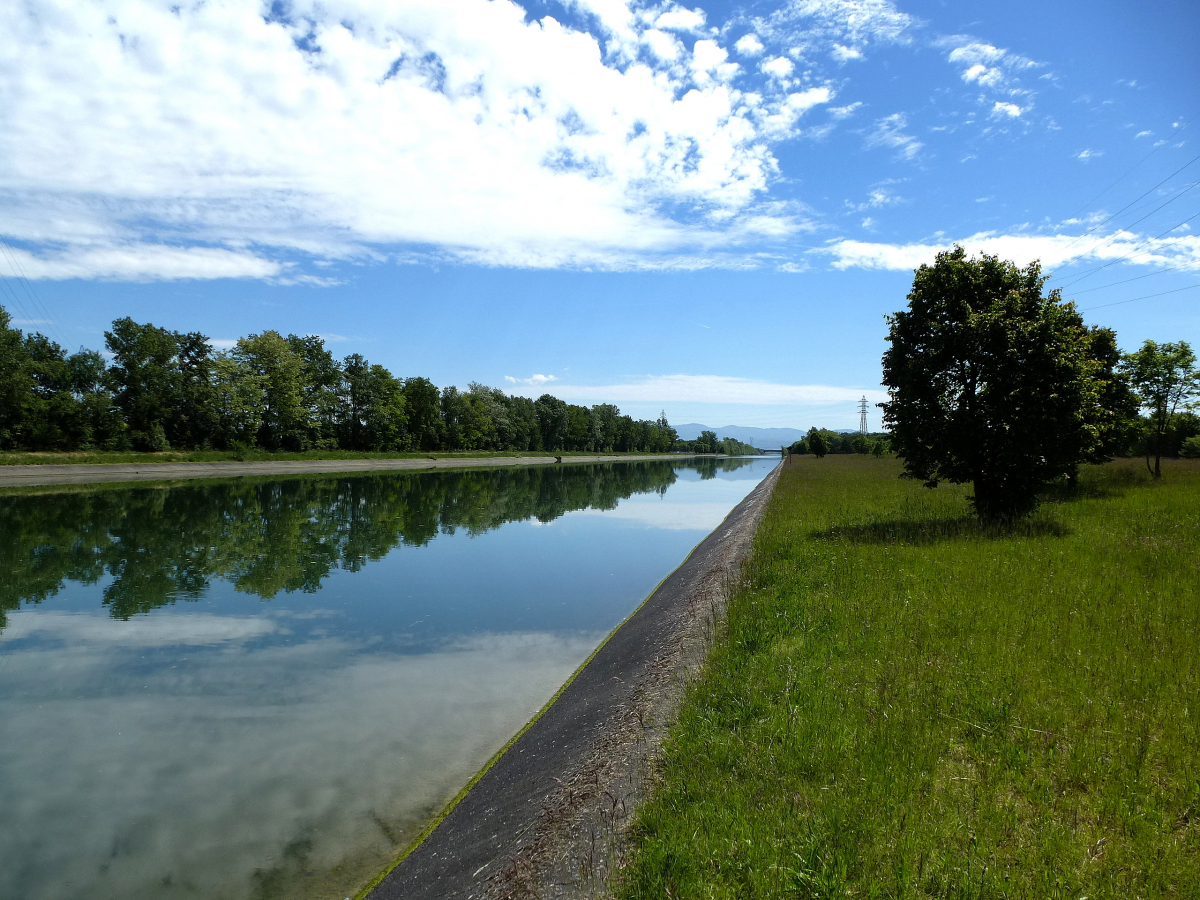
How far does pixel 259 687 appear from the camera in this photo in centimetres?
1072

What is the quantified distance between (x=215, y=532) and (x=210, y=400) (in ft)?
196

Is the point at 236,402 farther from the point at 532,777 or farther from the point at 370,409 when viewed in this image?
the point at 532,777

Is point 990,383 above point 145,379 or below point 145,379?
below

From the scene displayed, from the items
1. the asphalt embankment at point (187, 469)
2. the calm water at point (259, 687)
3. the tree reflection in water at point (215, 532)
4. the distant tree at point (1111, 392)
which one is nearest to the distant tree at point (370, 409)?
the asphalt embankment at point (187, 469)

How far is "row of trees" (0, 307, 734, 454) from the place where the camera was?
64.1 m

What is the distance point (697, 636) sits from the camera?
10.8m

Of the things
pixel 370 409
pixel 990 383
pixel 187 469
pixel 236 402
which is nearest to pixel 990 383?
pixel 990 383

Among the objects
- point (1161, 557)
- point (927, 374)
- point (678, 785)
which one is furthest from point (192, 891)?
point (927, 374)

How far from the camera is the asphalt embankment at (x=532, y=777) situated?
5529mm

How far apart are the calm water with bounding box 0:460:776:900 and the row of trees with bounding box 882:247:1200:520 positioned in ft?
32.6

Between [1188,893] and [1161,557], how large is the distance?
35.8ft

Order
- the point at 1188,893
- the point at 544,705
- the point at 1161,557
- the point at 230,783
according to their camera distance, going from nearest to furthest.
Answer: the point at 1188,893, the point at 230,783, the point at 544,705, the point at 1161,557

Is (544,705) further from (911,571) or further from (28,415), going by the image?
(28,415)

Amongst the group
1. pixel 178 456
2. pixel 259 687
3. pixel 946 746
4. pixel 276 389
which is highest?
pixel 276 389
